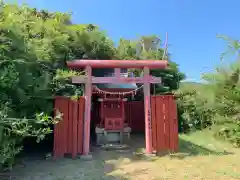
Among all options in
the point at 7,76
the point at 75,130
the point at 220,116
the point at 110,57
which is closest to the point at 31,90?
the point at 7,76

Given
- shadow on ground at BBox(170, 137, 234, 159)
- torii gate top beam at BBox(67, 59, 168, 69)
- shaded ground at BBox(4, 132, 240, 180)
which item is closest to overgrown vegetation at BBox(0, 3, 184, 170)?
torii gate top beam at BBox(67, 59, 168, 69)

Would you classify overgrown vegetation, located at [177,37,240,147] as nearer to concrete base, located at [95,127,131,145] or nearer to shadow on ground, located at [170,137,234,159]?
shadow on ground, located at [170,137,234,159]

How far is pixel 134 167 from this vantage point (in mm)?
5656

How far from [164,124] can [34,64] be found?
391 centimetres

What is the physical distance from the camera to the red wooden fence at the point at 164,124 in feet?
22.5

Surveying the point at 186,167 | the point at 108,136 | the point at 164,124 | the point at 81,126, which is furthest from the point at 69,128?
the point at 186,167

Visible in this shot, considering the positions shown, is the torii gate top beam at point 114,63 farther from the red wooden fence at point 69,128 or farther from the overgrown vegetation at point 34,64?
the red wooden fence at point 69,128

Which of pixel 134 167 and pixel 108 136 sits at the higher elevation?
pixel 108 136

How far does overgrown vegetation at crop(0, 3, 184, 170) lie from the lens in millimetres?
4512

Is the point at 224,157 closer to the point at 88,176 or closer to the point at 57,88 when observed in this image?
the point at 88,176

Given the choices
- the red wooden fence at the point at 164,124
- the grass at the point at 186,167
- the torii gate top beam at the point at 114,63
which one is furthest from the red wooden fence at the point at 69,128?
the red wooden fence at the point at 164,124

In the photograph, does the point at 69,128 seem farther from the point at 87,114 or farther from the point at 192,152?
the point at 192,152

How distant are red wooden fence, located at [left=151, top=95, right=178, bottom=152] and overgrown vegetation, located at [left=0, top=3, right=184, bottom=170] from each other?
265 cm

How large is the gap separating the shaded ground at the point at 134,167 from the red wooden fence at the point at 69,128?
0.33 m
